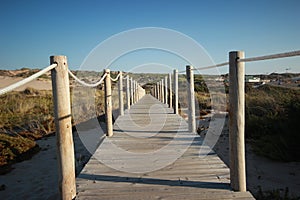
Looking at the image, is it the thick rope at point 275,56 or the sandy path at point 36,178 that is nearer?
the thick rope at point 275,56

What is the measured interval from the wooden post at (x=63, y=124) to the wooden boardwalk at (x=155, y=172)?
0.21 metres

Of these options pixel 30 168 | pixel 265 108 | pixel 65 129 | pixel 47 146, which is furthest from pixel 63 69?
pixel 265 108

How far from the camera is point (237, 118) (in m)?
2.03

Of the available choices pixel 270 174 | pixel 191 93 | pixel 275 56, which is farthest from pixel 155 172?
pixel 270 174

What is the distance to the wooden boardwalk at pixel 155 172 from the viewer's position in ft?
6.97

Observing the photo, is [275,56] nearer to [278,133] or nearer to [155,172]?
[155,172]

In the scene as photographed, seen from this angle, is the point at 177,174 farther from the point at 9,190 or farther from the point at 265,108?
the point at 265,108

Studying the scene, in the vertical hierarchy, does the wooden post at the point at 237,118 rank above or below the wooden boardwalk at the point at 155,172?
above

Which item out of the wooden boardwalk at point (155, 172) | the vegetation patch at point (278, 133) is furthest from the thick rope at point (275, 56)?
the vegetation patch at point (278, 133)

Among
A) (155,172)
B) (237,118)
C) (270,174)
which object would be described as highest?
(237,118)

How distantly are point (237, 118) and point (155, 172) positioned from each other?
107 centimetres

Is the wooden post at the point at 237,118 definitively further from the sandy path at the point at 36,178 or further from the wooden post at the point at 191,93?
the sandy path at the point at 36,178

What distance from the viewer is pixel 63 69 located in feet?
6.43

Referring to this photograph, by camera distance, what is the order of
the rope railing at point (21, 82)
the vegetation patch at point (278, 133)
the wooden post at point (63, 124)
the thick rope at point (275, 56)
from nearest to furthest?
the rope railing at point (21, 82), the thick rope at point (275, 56), the wooden post at point (63, 124), the vegetation patch at point (278, 133)
